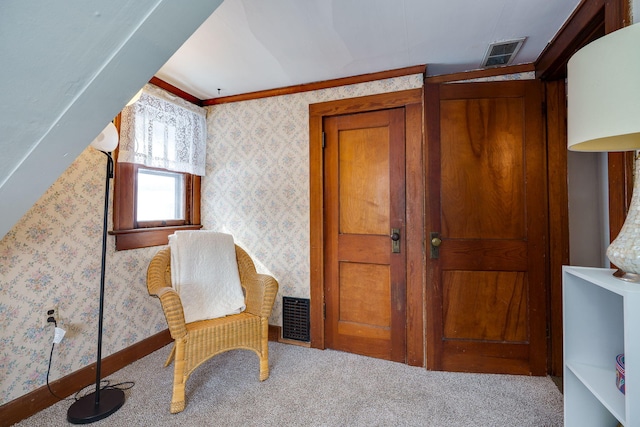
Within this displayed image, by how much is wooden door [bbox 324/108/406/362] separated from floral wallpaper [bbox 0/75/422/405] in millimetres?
231

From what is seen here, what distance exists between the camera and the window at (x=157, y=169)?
2111mm

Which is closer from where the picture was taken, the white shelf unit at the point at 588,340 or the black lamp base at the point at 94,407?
the white shelf unit at the point at 588,340

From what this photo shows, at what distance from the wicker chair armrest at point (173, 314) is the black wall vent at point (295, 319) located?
3.28ft

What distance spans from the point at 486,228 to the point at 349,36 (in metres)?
1.56

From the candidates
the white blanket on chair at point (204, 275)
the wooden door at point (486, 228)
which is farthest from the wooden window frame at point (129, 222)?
the wooden door at point (486, 228)

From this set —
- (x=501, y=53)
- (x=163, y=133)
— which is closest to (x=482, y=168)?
(x=501, y=53)

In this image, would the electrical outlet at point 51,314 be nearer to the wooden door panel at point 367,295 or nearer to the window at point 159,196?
the window at point 159,196

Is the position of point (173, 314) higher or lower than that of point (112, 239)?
lower

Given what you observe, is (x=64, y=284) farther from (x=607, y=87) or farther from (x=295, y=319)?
(x=607, y=87)

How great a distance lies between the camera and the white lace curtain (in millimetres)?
2107

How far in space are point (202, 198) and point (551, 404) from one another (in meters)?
3.00

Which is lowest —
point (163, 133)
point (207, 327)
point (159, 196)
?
point (207, 327)

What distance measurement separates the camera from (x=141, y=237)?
2.26 m

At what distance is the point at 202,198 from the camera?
2824 millimetres
